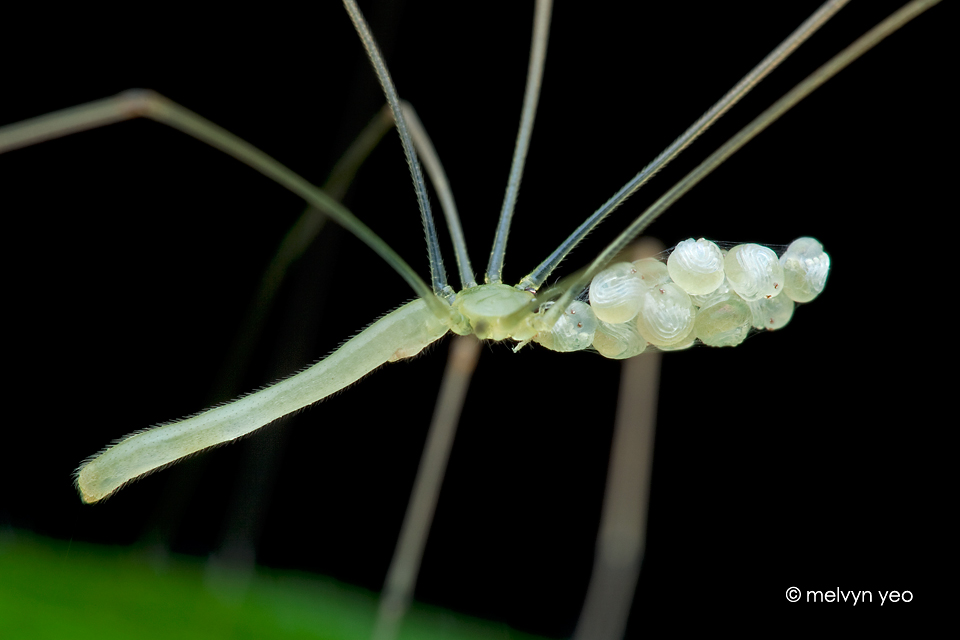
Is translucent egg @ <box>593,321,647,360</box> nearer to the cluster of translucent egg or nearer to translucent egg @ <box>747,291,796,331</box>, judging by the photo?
the cluster of translucent egg

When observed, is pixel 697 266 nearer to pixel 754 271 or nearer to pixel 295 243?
pixel 754 271

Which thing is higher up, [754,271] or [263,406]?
[754,271]

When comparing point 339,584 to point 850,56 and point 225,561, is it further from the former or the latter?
point 850,56

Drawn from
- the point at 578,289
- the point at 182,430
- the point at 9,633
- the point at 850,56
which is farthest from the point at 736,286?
the point at 9,633

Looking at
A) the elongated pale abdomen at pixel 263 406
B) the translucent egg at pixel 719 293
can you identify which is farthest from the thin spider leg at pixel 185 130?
the translucent egg at pixel 719 293

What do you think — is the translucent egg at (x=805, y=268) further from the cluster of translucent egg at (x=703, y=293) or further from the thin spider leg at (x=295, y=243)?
the thin spider leg at (x=295, y=243)

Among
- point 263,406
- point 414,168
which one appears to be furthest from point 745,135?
point 263,406
